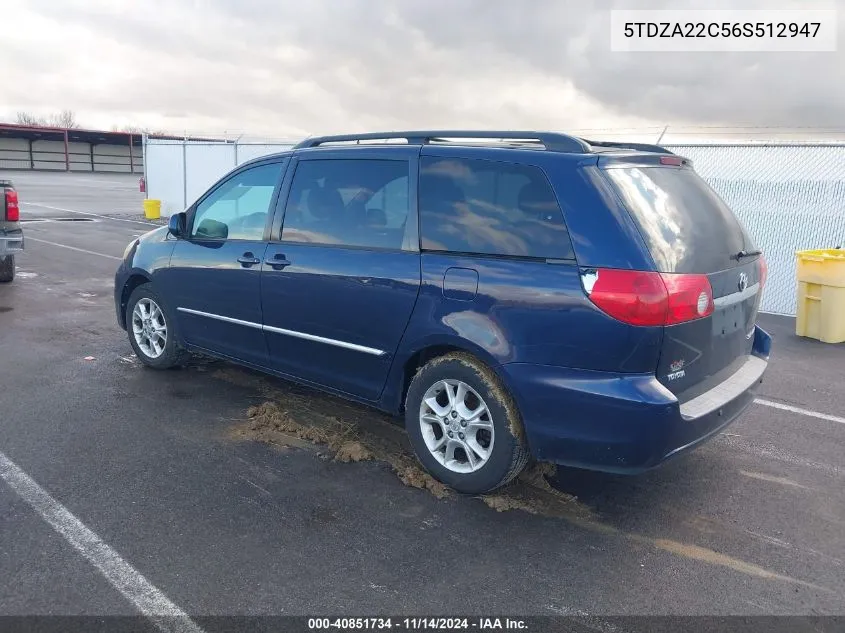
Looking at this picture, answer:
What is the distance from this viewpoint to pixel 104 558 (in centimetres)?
326

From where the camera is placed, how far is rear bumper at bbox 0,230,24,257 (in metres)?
9.66

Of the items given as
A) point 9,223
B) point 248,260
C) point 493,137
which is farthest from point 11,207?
point 493,137

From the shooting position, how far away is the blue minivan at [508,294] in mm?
3445

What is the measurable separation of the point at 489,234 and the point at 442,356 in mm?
731

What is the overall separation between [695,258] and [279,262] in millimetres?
2577

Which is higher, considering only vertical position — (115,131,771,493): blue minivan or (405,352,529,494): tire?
(115,131,771,493): blue minivan

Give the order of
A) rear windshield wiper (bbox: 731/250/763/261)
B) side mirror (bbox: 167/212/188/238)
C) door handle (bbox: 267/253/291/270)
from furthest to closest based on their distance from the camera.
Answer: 1. side mirror (bbox: 167/212/188/238)
2. door handle (bbox: 267/253/291/270)
3. rear windshield wiper (bbox: 731/250/763/261)

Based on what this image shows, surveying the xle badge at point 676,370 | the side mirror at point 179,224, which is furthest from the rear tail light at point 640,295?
the side mirror at point 179,224

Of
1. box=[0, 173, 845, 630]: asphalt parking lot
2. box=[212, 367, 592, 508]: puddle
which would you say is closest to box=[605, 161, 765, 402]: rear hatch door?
box=[0, 173, 845, 630]: asphalt parking lot

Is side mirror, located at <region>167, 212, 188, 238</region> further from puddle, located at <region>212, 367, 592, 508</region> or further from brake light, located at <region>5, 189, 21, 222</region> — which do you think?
brake light, located at <region>5, 189, 21, 222</region>

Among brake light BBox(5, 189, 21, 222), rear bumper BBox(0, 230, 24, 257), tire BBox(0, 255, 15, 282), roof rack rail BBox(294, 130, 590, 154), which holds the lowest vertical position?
tire BBox(0, 255, 15, 282)

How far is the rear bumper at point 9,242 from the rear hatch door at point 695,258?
29.0 ft

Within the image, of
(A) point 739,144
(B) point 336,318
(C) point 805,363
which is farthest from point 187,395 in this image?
(A) point 739,144

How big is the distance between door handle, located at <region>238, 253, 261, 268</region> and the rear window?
2.49 m
